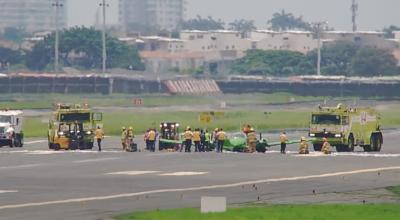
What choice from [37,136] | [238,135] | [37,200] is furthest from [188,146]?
[37,200]

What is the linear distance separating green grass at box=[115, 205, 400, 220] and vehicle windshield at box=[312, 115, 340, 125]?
1796 inches

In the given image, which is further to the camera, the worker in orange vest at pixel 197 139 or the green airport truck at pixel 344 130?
the worker in orange vest at pixel 197 139

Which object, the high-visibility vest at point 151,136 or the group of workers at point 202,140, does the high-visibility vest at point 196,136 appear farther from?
the high-visibility vest at point 151,136

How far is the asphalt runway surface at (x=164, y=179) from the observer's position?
6675cm

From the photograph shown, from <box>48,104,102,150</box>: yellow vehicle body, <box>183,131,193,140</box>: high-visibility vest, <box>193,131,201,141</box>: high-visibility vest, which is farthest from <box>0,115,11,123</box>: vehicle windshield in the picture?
<box>193,131,201,141</box>: high-visibility vest

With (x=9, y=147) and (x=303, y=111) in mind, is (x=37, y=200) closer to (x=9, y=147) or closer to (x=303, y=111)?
(x=9, y=147)

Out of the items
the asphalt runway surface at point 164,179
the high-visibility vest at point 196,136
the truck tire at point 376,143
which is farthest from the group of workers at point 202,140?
the truck tire at point 376,143

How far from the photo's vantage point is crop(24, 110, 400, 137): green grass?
15038 cm

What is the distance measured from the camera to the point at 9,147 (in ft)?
390

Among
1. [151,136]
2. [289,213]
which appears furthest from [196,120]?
[289,213]

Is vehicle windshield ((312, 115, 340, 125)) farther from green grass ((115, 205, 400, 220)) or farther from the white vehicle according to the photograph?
green grass ((115, 205, 400, 220))

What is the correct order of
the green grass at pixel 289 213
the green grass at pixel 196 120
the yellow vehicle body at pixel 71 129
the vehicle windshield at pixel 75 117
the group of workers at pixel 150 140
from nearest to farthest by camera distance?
1. the green grass at pixel 289 213
2. the group of workers at pixel 150 140
3. the yellow vehicle body at pixel 71 129
4. the vehicle windshield at pixel 75 117
5. the green grass at pixel 196 120

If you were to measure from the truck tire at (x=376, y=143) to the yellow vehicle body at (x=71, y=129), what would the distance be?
19.9 metres

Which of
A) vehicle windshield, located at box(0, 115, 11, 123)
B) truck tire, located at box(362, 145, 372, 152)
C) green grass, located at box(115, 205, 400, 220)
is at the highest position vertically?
vehicle windshield, located at box(0, 115, 11, 123)
